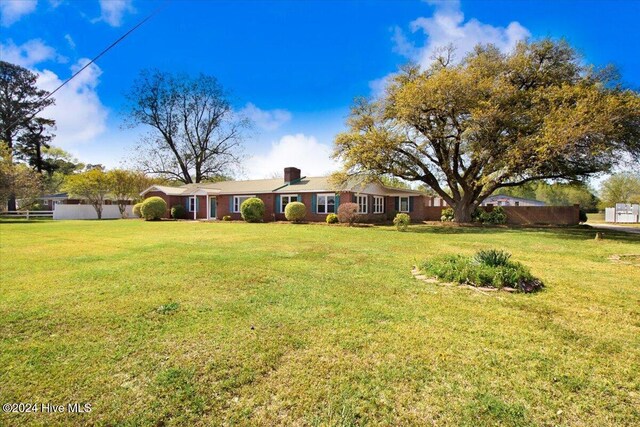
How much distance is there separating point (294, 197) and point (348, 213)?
5.15 metres

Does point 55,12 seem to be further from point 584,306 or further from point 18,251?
point 584,306

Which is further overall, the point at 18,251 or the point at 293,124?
the point at 293,124

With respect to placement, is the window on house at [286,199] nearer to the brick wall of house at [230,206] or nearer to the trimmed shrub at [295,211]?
the brick wall of house at [230,206]

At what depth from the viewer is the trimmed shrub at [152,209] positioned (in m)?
26.1

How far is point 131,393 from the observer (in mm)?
2621

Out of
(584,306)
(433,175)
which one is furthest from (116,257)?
(433,175)

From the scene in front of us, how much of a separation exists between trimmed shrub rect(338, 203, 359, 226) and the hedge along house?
1346mm

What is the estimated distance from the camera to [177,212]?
1117 inches

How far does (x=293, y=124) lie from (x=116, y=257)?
17033 mm

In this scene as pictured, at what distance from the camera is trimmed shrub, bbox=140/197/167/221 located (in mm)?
26062

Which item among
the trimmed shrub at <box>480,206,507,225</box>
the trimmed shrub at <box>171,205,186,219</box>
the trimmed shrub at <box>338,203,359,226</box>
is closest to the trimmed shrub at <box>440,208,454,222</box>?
the trimmed shrub at <box>480,206,507,225</box>

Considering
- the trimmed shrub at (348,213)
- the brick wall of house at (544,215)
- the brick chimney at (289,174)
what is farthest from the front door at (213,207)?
the brick wall of house at (544,215)

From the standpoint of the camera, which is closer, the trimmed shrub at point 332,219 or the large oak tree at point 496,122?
the large oak tree at point 496,122

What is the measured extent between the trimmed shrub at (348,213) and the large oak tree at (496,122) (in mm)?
2144
